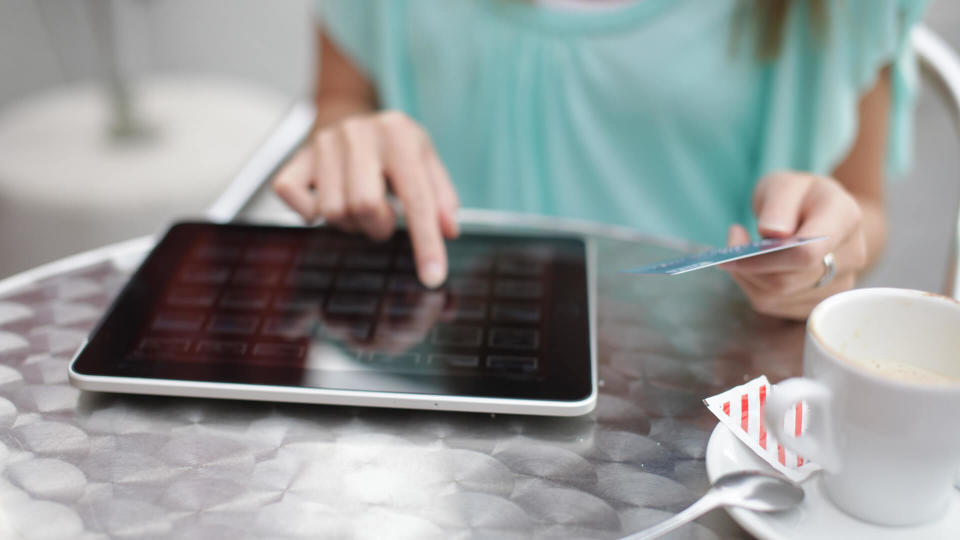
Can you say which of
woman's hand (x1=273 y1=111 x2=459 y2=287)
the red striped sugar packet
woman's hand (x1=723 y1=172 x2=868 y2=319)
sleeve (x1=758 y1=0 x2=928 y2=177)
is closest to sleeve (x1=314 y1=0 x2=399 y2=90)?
woman's hand (x1=273 y1=111 x2=459 y2=287)

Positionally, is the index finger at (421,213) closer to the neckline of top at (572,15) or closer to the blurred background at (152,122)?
the neckline of top at (572,15)

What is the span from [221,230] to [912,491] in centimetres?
43

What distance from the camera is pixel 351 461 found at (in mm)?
397

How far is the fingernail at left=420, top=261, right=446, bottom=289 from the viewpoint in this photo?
512 millimetres

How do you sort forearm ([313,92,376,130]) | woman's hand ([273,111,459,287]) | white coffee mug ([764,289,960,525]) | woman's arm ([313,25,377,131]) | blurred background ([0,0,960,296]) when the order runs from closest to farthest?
white coffee mug ([764,289,960,525]), woman's hand ([273,111,459,287]), forearm ([313,92,376,130]), woman's arm ([313,25,377,131]), blurred background ([0,0,960,296])

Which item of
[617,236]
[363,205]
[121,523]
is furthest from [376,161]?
[121,523]

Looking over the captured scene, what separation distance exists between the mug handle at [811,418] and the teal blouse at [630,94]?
1.67 ft

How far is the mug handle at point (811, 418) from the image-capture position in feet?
1.07

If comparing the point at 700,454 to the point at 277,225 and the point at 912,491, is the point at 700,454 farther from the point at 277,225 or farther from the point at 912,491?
the point at 277,225

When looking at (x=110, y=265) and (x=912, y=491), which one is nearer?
(x=912, y=491)

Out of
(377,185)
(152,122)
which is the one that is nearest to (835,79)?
(377,185)

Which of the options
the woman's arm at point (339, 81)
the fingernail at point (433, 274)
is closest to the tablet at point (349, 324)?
the fingernail at point (433, 274)

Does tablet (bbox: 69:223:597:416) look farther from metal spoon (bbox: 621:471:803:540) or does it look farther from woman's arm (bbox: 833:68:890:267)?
woman's arm (bbox: 833:68:890:267)

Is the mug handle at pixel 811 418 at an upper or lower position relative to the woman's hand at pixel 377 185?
lower
